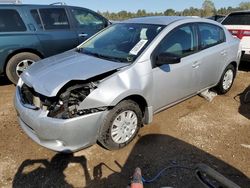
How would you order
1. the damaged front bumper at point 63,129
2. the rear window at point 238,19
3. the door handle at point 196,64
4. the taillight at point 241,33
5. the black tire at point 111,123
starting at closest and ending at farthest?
the damaged front bumper at point 63,129
the black tire at point 111,123
the door handle at point 196,64
the taillight at point 241,33
the rear window at point 238,19

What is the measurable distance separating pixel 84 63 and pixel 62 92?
0.65 meters

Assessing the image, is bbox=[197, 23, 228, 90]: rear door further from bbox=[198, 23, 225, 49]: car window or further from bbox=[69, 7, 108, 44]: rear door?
bbox=[69, 7, 108, 44]: rear door

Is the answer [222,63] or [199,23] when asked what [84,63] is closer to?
[199,23]

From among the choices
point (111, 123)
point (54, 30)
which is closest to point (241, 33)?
point (54, 30)

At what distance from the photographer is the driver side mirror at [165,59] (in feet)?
11.9

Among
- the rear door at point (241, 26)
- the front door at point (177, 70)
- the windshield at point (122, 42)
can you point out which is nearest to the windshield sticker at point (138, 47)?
the windshield at point (122, 42)

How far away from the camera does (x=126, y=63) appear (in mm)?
3549

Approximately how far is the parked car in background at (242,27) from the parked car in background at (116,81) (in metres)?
2.53

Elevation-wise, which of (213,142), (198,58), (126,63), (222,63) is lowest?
(213,142)

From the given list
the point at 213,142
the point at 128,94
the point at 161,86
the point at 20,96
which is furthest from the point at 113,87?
the point at 213,142

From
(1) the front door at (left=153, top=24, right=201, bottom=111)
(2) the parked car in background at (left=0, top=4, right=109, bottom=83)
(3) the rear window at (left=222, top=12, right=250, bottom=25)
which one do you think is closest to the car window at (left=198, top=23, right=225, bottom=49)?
(1) the front door at (left=153, top=24, right=201, bottom=111)

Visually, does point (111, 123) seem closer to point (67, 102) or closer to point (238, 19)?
point (67, 102)

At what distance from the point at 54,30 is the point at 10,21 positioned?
99cm

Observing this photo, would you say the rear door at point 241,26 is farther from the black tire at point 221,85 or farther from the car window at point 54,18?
the car window at point 54,18
